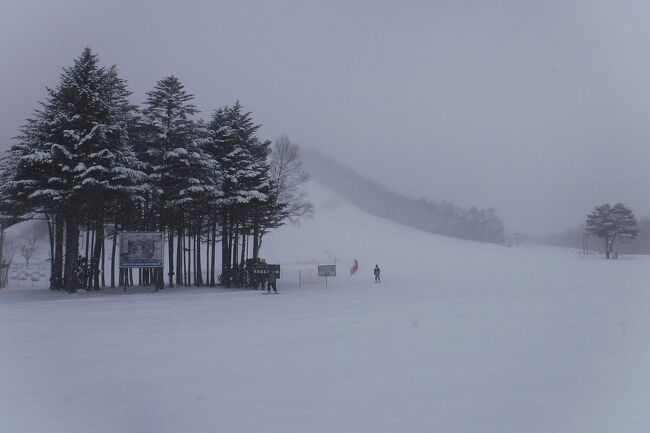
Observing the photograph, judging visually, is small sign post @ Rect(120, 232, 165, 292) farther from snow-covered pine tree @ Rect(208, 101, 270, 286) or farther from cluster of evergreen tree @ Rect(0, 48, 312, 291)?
snow-covered pine tree @ Rect(208, 101, 270, 286)

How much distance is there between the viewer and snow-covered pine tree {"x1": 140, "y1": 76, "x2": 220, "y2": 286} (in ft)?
103

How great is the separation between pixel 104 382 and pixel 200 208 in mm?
27588

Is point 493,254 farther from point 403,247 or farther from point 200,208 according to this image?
point 200,208

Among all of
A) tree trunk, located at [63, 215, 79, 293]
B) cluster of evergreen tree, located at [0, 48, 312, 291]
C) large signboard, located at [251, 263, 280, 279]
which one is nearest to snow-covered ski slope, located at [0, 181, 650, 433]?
tree trunk, located at [63, 215, 79, 293]

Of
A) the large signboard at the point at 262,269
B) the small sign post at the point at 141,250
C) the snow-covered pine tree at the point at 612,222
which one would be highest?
the snow-covered pine tree at the point at 612,222

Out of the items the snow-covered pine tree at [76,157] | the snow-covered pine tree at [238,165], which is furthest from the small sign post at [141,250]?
the snow-covered pine tree at [238,165]

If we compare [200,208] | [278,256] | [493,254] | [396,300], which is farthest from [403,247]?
[396,300]

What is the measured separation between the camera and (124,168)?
27.8 metres

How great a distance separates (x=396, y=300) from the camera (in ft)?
81.0

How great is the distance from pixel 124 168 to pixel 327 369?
2276 cm

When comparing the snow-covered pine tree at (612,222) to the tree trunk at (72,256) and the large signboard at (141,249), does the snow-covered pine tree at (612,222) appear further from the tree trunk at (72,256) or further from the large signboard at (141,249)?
the tree trunk at (72,256)

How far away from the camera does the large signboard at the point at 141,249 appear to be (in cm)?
2994

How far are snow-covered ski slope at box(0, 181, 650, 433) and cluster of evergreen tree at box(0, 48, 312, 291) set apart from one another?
361 inches

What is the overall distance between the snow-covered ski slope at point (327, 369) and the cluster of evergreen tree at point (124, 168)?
9.16 m
